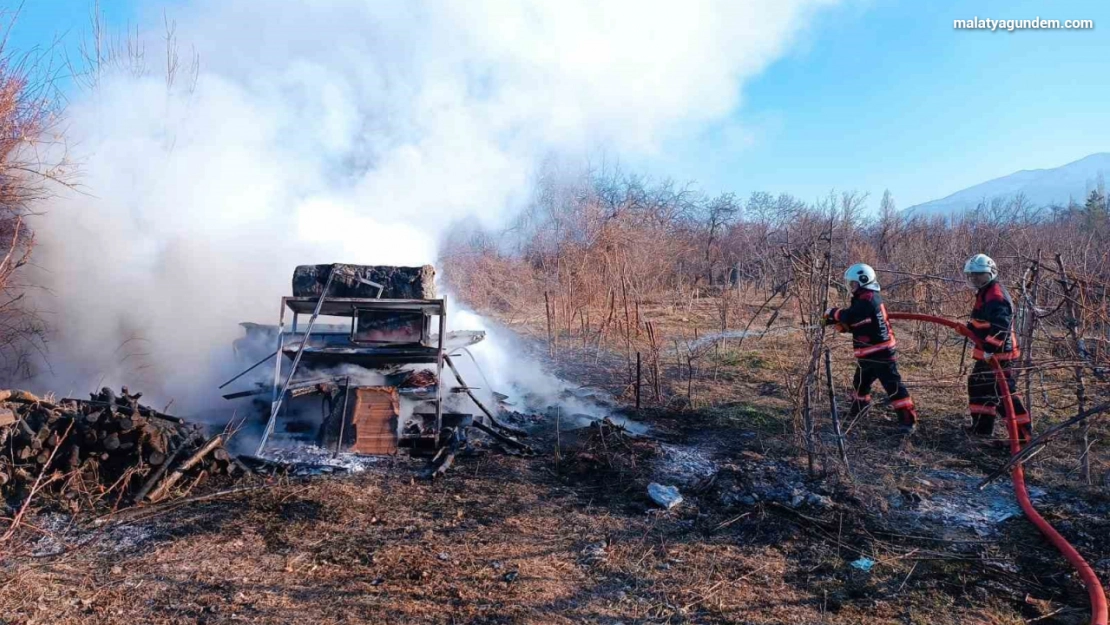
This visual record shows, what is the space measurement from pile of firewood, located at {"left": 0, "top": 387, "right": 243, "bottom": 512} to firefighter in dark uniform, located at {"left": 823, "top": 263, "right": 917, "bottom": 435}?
6009 mm

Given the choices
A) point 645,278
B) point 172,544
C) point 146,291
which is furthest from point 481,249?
point 172,544

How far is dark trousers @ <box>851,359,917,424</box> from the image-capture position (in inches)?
260

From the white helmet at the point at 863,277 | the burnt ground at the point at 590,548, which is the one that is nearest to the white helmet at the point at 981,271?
the white helmet at the point at 863,277

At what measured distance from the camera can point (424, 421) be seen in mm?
6773

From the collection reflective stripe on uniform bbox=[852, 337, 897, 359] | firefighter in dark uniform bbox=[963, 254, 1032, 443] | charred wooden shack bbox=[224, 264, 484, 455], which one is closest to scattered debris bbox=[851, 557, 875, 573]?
firefighter in dark uniform bbox=[963, 254, 1032, 443]

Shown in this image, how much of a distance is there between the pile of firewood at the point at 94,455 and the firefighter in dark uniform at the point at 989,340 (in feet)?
22.6

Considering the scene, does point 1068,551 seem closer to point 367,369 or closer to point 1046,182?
point 367,369

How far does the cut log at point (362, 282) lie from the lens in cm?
701

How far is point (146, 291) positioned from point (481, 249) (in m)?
8.37

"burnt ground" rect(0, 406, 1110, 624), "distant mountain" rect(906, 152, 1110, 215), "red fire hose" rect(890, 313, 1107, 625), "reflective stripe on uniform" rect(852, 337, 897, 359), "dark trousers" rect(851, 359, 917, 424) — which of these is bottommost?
"burnt ground" rect(0, 406, 1110, 624)

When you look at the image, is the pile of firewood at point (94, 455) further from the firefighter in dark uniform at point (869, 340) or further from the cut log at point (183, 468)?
the firefighter in dark uniform at point (869, 340)

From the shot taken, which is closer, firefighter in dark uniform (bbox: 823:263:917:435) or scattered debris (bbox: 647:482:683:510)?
scattered debris (bbox: 647:482:683:510)

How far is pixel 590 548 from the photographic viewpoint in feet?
14.0

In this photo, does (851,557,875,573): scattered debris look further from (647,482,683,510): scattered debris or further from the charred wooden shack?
the charred wooden shack
